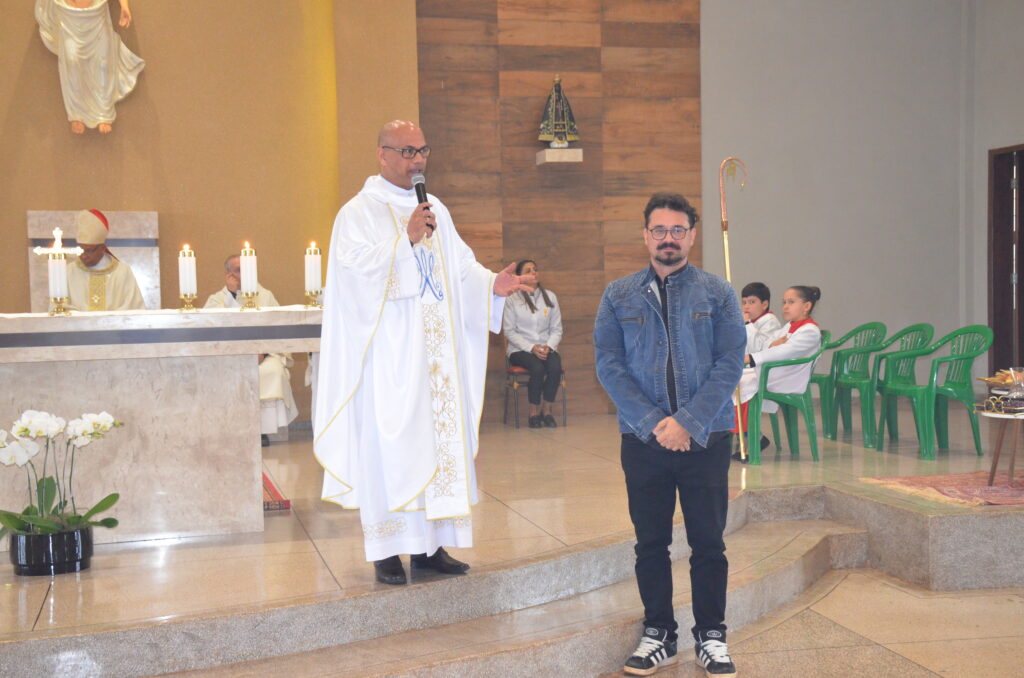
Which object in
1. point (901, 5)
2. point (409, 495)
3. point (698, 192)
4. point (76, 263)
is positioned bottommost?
point (409, 495)

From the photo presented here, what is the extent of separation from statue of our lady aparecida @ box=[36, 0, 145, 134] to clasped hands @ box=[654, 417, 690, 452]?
5.99 meters

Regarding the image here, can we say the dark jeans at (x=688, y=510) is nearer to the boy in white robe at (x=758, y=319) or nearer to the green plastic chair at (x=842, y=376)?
the boy in white robe at (x=758, y=319)

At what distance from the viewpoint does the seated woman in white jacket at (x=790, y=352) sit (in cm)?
624

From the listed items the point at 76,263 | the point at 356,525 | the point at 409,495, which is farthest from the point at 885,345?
the point at 76,263

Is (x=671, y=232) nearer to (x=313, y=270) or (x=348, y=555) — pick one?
(x=348, y=555)

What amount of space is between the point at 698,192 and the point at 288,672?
22.3ft

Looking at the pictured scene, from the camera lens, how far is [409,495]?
3707mm

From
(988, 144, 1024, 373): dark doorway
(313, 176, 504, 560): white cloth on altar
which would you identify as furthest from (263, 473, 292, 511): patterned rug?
(988, 144, 1024, 373): dark doorway

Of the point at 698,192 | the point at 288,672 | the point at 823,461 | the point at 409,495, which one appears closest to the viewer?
the point at 288,672

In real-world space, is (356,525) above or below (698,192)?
below

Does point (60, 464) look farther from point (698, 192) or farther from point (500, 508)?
point (698, 192)

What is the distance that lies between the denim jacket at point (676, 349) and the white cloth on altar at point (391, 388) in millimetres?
709

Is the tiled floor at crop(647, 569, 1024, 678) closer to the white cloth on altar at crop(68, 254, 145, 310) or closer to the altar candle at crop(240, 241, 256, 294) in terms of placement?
the altar candle at crop(240, 241, 256, 294)

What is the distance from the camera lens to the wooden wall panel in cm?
869
